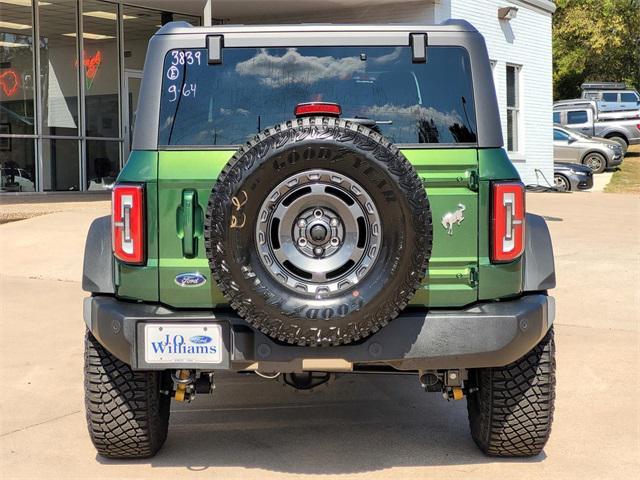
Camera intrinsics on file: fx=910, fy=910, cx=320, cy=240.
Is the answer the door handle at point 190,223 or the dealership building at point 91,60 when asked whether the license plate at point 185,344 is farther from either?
the dealership building at point 91,60

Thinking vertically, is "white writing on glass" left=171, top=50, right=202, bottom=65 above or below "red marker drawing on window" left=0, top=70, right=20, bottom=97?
below

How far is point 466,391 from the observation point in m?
4.24

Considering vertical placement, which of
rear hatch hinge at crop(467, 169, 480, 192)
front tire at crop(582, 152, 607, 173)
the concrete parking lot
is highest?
front tire at crop(582, 152, 607, 173)

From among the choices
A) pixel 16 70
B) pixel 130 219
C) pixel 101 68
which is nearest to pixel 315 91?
pixel 130 219

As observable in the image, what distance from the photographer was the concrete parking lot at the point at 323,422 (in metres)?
4.10

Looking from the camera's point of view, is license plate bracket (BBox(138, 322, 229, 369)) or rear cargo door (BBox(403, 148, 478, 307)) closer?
license plate bracket (BBox(138, 322, 229, 369))

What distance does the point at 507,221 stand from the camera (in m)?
3.83

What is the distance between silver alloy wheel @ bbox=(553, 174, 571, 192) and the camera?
74.7 feet

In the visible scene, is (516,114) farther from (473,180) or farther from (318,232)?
(318,232)

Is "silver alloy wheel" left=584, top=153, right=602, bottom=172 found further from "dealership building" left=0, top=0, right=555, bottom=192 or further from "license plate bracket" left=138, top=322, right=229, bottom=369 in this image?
"license plate bracket" left=138, top=322, right=229, bottom=369

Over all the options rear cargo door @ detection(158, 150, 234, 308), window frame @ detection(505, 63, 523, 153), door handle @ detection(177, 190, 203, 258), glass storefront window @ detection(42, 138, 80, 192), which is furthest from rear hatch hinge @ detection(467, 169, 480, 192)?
window frame @ detection(505, 63, 523, 153)

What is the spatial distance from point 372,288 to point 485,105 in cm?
104

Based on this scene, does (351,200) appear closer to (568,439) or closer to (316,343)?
(316,343)

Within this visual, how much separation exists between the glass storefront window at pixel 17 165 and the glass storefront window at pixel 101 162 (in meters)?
1.39
